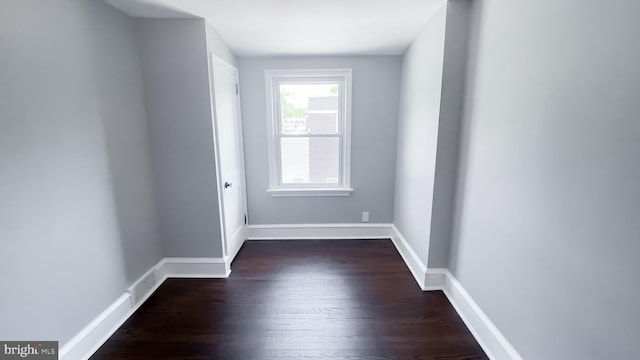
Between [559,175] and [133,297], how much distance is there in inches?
114

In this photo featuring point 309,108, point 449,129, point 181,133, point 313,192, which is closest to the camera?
point 449,129

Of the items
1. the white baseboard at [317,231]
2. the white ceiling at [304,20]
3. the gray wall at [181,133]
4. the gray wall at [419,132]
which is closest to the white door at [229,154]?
the gray wall at [181,133]

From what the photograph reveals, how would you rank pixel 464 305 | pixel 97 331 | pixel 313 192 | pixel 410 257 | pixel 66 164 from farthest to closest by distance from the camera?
pixel 313 192 → pixel 410 257 → pixel 464 305 → pixel 97 331 → pixel 66 164

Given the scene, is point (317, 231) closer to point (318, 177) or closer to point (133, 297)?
point (318, 177)

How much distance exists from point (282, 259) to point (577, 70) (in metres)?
2.68

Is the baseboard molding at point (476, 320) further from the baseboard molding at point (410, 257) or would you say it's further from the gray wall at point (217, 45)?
the gray wall at point (217, 45)

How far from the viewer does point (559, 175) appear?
1162 millimetres

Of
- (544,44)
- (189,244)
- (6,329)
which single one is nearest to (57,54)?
(6,329)

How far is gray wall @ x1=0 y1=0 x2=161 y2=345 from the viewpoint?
4.13 ft

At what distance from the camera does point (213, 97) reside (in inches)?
90.2

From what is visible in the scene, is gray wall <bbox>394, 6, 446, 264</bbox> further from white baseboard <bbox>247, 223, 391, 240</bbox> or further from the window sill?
the window sill

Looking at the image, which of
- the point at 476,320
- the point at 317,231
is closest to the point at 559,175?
the point at 476,320

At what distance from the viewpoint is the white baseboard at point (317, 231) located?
3350mm

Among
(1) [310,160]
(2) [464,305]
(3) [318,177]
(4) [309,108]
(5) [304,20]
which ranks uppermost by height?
(5) [304,20]
